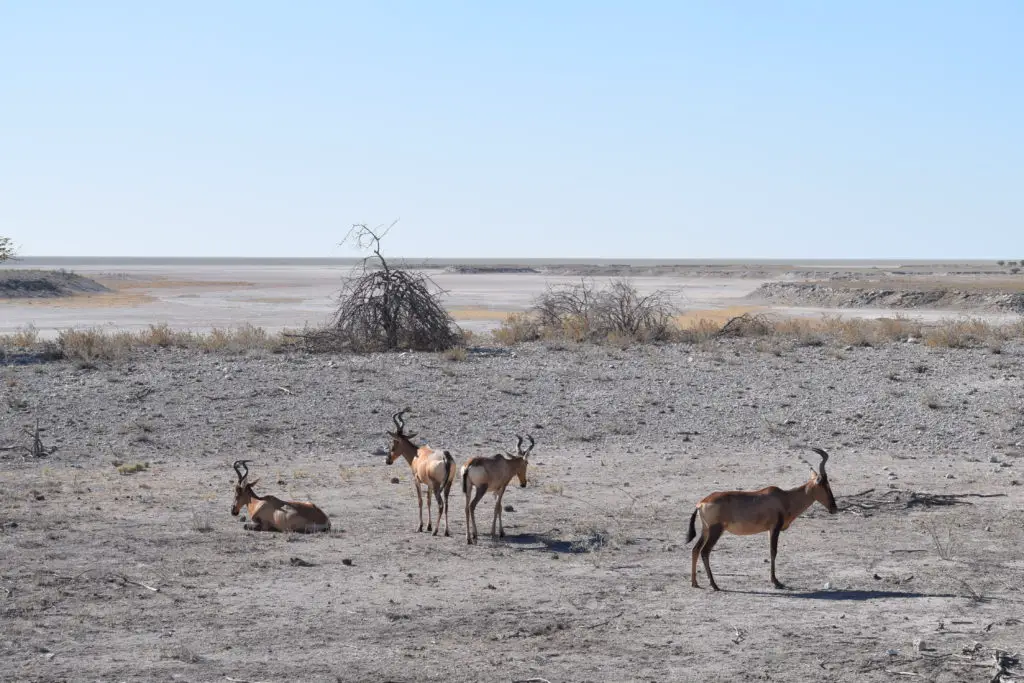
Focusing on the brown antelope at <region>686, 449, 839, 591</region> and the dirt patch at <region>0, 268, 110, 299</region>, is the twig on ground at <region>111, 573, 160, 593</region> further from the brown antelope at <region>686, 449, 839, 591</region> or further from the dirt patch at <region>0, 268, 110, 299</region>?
the dirt patch at <region>0, 268, 110, 299</region>

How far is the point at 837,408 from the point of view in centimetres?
2027

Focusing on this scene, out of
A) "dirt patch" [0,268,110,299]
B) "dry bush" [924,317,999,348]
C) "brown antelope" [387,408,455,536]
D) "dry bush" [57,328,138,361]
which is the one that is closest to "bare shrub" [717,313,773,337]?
"dry bush" [924,317,999,348]

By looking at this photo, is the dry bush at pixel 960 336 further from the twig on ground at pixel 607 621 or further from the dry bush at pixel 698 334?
the twig on ground at pixel 607 621

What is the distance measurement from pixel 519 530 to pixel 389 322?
1561 centimetres

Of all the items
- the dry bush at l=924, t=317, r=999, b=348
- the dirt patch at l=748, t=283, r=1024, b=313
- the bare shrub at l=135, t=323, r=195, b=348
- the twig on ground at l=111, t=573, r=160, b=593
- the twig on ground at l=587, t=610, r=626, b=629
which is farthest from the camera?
the dirt patch at l=748, t=283, r=1024, b=313

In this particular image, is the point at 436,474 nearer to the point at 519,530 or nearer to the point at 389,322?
the point at 519,530

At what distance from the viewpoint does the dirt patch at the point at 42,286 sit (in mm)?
70125

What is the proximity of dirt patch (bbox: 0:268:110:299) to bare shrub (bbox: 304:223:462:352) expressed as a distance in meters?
47.1

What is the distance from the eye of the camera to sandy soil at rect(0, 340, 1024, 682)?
880cm

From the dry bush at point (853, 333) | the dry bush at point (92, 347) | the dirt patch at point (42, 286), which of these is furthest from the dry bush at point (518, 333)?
the dirt patch at point (42, 286)

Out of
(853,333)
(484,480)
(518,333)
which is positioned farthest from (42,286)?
(484,480)

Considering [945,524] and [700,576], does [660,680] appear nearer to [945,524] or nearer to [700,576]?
[700,576]

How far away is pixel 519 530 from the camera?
13.0 meters

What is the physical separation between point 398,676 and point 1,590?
13.1ft
